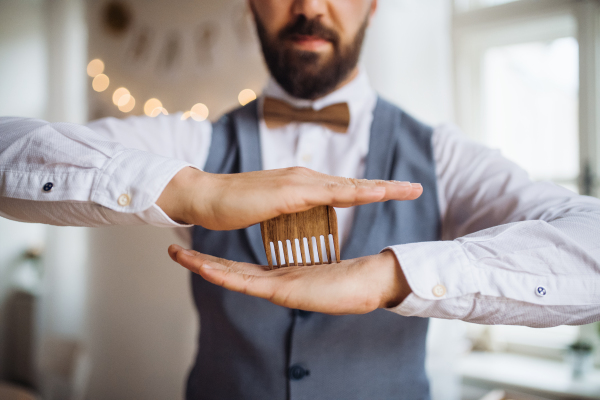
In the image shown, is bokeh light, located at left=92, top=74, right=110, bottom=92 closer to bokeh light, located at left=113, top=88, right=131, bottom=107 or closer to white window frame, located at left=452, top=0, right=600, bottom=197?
bokeh light, located at left=113, top=88, right=131, bottom=107

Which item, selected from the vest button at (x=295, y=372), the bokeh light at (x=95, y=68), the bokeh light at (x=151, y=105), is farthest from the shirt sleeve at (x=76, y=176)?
the bokeh light at (x=95, y=68)

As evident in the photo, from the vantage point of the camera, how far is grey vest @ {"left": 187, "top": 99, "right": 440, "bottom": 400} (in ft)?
2.68

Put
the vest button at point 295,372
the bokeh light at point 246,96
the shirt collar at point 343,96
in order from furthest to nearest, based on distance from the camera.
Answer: the bokeh light at point 246,96 → the shirt collar at point 343,96 → the vest button at point 295,372

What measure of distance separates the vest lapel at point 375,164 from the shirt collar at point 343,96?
55 millimetres

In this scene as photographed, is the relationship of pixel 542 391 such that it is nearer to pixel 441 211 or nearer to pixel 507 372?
pixel 507 372

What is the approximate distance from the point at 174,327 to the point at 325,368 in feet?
5.25

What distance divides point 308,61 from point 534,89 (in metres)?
1.66

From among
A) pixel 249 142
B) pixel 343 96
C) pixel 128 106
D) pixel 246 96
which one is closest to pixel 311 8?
pixel 343 96

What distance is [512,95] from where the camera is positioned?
6.97 feet

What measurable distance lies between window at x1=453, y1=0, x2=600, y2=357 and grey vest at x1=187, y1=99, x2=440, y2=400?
1.41 metres

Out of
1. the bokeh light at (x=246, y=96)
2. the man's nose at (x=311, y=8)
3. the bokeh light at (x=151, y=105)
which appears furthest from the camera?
the bokeh light at (x=151, y=105)

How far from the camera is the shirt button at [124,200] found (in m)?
0.56

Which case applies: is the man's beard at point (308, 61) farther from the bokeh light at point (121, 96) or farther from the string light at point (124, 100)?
the bokeh light at point (121, 96)

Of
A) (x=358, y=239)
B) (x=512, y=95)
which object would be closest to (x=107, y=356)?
(x=358, y=239)
